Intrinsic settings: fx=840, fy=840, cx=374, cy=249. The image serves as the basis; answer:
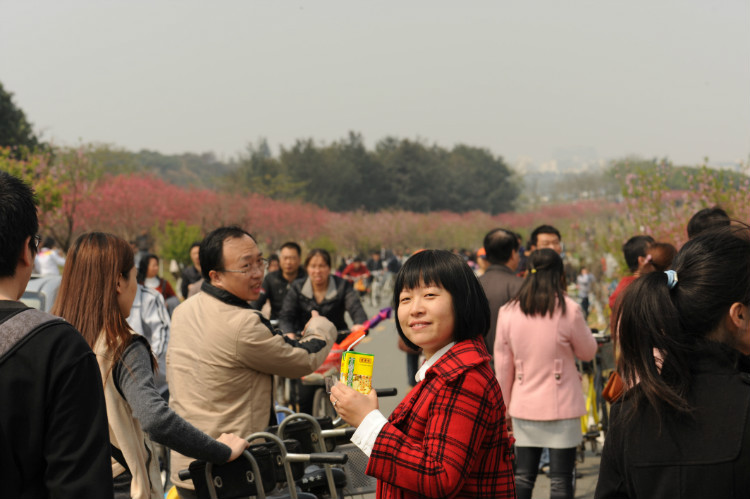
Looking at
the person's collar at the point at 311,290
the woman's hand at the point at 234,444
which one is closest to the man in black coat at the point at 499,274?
the person's collar at the point at 311,290

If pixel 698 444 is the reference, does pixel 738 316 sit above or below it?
above

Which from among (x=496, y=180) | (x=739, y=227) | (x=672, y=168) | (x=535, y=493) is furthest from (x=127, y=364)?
(x=496, y=180)

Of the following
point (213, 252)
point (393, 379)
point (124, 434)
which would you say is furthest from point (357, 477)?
point (393, 379)

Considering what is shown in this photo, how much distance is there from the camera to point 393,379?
11.9 meters

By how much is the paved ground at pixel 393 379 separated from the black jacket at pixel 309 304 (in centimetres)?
165

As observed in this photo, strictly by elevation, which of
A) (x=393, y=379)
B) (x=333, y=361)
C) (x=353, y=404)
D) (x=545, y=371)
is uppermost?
(x=353, y=404)

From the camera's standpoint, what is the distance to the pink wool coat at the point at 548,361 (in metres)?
5.25

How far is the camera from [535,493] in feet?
21.6

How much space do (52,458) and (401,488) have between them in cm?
102

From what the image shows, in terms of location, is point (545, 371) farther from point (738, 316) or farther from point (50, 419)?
point (50, 419)

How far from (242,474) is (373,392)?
1.21 meters

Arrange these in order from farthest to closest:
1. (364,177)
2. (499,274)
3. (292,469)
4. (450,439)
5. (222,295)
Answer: (364,177) → (499,274) → (222,295) → (292,469) → (450,439)

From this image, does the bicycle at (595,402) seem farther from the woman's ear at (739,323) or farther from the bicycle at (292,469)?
the woman's ear at (739,323)

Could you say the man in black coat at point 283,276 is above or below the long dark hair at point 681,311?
below
